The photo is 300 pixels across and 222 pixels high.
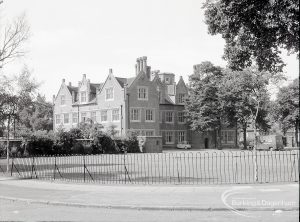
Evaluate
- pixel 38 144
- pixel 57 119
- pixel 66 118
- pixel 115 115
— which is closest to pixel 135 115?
pixel 115 115

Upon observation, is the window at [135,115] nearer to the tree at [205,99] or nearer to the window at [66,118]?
the tree at [205,99]

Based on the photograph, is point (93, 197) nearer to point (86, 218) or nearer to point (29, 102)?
point (86, 218)

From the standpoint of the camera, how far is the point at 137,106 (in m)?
63.4

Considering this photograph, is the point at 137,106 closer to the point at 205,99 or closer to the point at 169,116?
the point at 169,116

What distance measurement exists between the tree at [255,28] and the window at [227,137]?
60.3m

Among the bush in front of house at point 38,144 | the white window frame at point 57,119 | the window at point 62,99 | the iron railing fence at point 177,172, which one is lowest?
the iron railing fence at point 177,172

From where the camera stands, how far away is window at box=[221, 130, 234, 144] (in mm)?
76400

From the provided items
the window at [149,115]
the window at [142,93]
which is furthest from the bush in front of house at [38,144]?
the window at [149,115]

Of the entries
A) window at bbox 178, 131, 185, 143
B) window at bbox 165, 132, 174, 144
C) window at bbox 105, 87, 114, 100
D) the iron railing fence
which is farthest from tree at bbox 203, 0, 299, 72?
window at bbox 178, 131, 185, 143

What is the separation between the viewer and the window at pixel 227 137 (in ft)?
251

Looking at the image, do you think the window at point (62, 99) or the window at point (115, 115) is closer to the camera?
the window at point (115, 115)

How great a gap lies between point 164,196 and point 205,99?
54.1m

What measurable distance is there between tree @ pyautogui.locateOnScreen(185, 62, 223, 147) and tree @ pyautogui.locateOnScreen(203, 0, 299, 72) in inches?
1954

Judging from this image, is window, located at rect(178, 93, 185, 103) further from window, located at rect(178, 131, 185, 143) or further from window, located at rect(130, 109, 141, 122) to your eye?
window, located at rect(130, 109, 141, 122)
